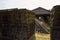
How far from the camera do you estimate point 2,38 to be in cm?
478

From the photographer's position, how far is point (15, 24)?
15.0 ft

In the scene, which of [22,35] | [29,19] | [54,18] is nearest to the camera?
[54,18]

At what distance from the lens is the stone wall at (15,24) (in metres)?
A: 4.45

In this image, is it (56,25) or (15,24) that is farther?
(15,24)

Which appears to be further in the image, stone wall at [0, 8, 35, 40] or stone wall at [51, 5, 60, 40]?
stone wall at [0, 8, 35, 40]

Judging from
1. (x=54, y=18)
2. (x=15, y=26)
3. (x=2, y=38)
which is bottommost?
(x=2, y=38)

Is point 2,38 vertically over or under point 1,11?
under

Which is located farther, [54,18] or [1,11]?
[1,11]

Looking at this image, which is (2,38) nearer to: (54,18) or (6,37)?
(6,37)

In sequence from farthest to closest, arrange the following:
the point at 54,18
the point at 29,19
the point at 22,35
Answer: the point at 29,19 < the point at 22,35 < the point at 54,18

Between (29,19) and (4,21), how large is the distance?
0.70m

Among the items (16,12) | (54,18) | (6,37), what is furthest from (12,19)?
(54,18)

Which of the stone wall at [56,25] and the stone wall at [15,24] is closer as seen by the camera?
the stone wall at [56,25]

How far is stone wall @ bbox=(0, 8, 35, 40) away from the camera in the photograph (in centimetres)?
445
